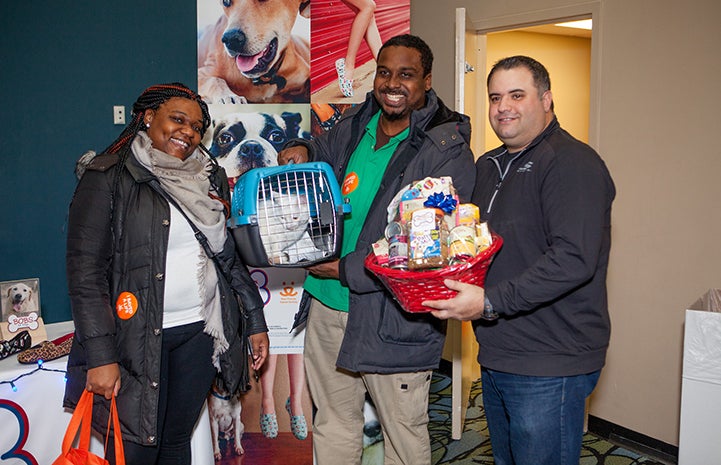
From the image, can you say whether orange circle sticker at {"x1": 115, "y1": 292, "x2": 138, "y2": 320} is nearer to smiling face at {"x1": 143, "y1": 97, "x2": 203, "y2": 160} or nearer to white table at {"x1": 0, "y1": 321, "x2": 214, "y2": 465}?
smiling face at {"x1": 143, "y1": 97, "x2": 203, "y2": 160}

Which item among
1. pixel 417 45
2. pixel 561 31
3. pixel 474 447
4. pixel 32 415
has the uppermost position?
pixel 561 31

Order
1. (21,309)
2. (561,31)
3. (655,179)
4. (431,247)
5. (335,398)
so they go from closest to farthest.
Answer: (431,247), (335,398), (21,309), (655,179), (561,31)

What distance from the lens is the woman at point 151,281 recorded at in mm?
1949

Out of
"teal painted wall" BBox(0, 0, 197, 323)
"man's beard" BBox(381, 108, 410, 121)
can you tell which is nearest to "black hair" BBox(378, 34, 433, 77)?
"man's beard" BBox(381, 108, 410, 121)

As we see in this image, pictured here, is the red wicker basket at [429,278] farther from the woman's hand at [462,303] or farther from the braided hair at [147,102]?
the braided hair at [147,102]

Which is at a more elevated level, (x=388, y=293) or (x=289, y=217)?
(x=289, y=217)

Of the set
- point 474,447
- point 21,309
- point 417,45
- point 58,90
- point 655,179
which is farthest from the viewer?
point 58,90

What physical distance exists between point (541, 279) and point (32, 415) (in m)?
1.86

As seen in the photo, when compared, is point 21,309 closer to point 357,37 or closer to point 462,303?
point 357,37

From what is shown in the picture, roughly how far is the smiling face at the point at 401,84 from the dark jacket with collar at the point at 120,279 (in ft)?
2.57

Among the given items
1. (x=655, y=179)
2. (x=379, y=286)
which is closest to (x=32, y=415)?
(x=379, y=286)

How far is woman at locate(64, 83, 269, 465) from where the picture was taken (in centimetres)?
195

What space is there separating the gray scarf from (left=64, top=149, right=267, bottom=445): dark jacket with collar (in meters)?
0.04

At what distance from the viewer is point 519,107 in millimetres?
1802
